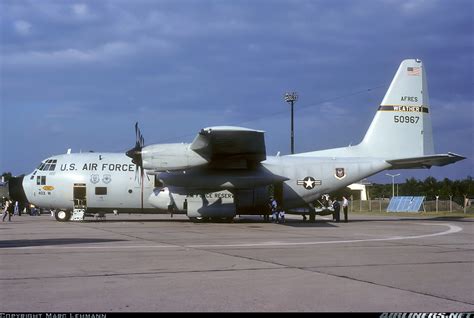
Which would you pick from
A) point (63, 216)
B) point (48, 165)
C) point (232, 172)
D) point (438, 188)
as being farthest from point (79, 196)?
point (438, 188)

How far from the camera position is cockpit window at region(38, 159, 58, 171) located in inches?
1057

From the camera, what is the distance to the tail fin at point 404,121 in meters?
27.1

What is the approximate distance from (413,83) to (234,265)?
2005cm

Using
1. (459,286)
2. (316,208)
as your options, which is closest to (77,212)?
(316,208)

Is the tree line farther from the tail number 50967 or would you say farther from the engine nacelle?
the engine nacelle

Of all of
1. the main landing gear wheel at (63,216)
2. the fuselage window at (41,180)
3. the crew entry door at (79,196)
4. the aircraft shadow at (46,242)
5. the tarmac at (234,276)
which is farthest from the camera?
the main landing gear wheel at (63,216)

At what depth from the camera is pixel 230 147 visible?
75.9ft

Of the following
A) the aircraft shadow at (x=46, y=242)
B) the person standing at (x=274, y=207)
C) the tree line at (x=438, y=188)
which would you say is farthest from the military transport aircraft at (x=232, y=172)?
the tree line at (x=438, y=188)

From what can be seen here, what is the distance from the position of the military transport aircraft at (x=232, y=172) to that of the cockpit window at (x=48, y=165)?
58mm

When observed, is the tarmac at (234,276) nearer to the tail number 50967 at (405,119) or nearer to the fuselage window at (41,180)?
the fuselage window at (41,180)

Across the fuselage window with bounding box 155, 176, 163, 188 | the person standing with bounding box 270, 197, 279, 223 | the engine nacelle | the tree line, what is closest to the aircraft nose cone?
the fuselage window with bounding box 155, 176, 163, 188

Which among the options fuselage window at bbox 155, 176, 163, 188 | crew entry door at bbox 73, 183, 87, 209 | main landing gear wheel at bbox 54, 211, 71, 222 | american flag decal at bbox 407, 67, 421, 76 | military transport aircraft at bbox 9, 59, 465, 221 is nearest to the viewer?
military transport aircraft at bbox 9, 59, 465, 221

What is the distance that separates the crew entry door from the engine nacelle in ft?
15.2

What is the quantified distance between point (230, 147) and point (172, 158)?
255 centimetres
